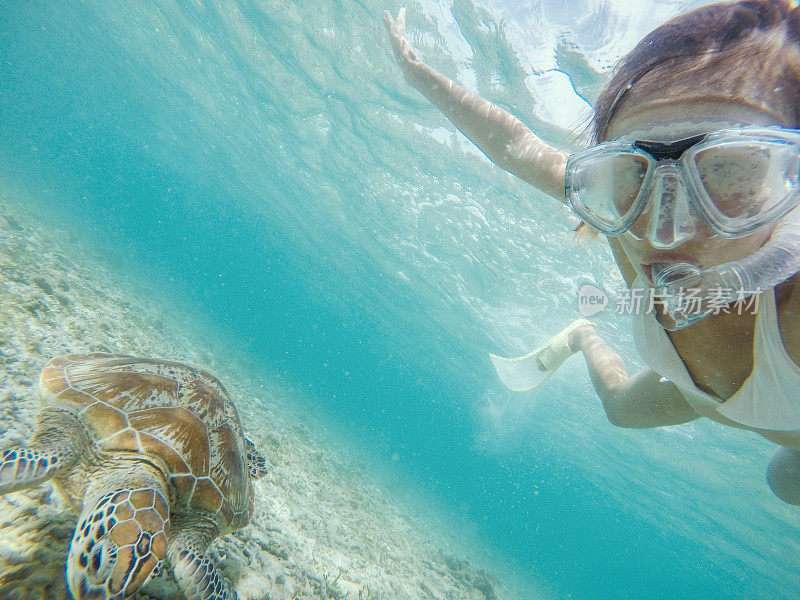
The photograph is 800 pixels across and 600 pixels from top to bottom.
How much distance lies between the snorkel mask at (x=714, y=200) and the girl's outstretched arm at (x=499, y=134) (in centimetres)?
101

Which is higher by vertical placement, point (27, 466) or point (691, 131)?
point (691, 131)

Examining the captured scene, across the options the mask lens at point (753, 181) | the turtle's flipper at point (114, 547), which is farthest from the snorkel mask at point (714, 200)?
the turtle's flipper at point (114, 547)

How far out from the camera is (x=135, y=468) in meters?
2.21

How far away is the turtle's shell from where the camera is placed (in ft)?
7.84

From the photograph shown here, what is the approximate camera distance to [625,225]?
1.61 meters

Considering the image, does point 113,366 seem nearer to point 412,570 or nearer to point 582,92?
point 412,570

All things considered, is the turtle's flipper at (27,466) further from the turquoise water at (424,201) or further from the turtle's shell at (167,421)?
the turquoise water at (424,201)

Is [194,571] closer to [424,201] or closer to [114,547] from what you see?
[114,547]

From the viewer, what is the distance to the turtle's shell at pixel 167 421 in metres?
2.39

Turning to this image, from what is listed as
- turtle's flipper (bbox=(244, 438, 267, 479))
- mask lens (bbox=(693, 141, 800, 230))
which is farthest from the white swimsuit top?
turtle's flipper (bbox=(244, 438, 267, 479))

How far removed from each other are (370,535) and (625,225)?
9.36 m

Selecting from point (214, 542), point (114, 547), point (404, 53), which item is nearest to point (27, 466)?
point (114, 547)

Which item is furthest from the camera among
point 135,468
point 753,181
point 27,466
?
point 135,468

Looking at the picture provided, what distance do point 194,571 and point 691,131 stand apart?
3.65 metres
